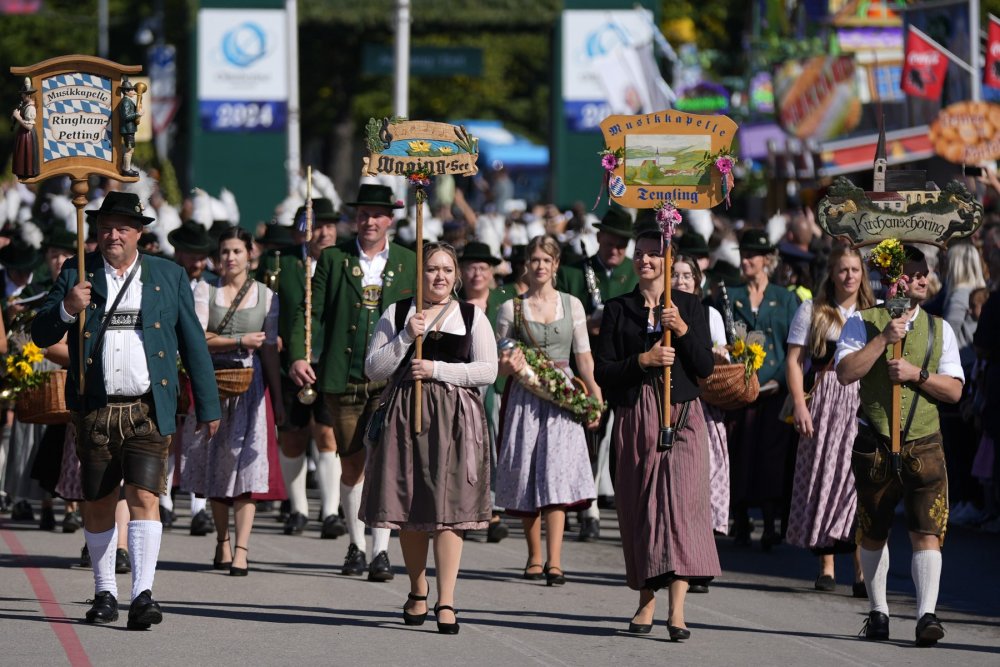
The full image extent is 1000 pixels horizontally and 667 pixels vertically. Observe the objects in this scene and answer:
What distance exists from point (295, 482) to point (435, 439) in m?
4.29

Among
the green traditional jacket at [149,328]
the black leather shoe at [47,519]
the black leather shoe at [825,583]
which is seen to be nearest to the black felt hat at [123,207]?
the green traditional jacket at [149,328]

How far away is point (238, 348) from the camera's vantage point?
11891 millimetres

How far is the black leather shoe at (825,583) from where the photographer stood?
11.3m

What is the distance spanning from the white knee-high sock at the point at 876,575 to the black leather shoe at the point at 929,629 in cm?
28

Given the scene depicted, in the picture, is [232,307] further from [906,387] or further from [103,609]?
[906,387]

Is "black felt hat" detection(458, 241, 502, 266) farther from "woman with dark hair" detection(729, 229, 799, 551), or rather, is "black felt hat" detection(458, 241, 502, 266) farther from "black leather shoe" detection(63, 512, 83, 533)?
"black leather shoe" detection(63, 512, 83, 533)

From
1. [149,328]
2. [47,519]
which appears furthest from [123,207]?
[47,519]

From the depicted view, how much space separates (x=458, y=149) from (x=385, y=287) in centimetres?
184

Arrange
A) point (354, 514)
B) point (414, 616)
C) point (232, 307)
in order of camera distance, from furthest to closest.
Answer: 1. point (232, 307)
2. point (354, 514)
3. point (414, 616)

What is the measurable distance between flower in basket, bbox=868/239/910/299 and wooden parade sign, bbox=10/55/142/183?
3786 mm

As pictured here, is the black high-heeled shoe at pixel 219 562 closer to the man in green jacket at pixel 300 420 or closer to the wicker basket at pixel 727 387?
the man in green jacket at pixel 300 420

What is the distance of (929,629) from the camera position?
9.13m

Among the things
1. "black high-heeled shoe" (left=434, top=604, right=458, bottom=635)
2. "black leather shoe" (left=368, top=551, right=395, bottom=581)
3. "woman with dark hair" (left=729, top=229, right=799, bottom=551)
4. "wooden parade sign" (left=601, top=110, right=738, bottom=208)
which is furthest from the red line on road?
"woman with dark hair" (left=729, top=229, right=799, bottom=551)

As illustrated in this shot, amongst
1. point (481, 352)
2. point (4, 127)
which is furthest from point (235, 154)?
point (481, 352)
